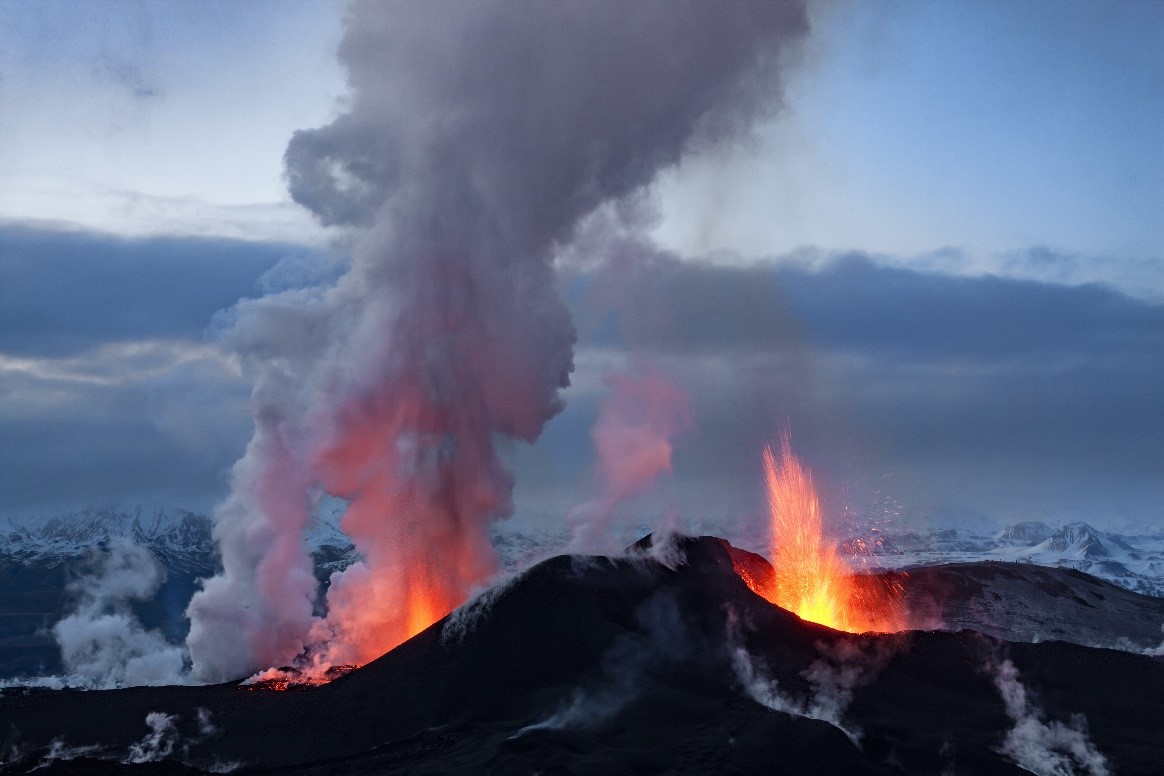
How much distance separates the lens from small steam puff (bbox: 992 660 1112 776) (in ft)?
265

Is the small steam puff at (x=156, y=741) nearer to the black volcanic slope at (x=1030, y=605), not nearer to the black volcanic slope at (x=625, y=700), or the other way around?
the black volcanic slope at (x=625, y=700)

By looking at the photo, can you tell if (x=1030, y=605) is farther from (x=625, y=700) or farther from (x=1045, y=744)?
(x=625, y=700)

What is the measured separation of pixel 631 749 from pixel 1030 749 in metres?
30.6

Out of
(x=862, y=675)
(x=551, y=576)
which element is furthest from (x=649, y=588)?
(x=862, y=675)

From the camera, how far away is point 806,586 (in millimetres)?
128625

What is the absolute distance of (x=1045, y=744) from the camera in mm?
84438

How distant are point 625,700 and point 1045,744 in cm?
3225

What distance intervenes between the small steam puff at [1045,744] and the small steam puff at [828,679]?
1106 centimetres

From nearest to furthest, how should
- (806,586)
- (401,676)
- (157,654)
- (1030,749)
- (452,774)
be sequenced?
1. (452,774)
2. (1030,749)
3. (401,676)
4. (806,586)
5. (157,654)

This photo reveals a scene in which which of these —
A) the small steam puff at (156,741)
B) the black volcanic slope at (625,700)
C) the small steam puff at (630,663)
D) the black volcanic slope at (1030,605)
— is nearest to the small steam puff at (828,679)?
the black volcanic slope at (625,700)

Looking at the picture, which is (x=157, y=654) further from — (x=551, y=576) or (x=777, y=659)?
(x=777, y=659)

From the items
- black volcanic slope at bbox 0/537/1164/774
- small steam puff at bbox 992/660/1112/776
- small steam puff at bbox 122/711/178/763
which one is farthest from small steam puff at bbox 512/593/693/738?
small steam puff at bbox 992/660/1112/776

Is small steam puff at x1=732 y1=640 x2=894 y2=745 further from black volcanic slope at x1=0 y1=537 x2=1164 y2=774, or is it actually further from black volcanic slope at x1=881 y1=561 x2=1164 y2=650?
black volcanic slope at x1=881 y1=561 x2=1164 y2=650

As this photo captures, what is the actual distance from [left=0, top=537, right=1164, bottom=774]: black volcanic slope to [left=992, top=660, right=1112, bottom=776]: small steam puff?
40.6 inches
